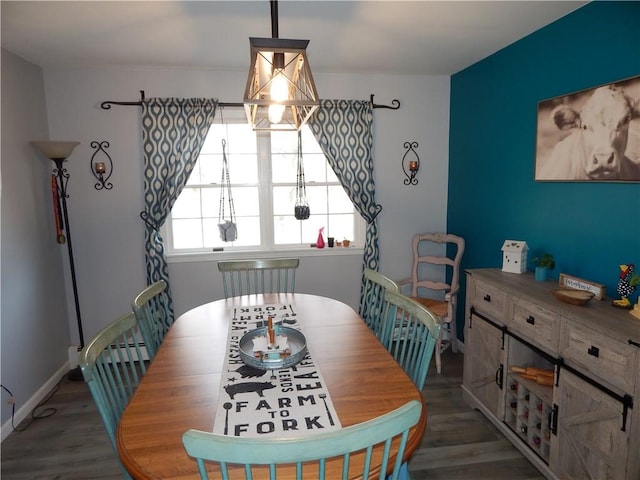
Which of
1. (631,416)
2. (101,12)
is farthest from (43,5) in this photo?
(631,416)

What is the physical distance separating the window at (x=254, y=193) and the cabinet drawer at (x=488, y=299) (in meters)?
1.41

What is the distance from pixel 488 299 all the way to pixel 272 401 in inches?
65.5

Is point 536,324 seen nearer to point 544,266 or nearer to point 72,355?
point 544,266

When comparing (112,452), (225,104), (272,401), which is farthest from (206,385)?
(225,104)

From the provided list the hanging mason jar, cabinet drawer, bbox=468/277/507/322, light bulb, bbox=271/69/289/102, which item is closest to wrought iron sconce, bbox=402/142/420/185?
the hanging mason jar

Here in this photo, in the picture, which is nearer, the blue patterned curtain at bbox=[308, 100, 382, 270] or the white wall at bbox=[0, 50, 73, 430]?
the white wall at bbox=[0, 50, 73, 430]

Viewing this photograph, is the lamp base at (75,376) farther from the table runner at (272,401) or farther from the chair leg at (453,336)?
the chair leg at (453,336)

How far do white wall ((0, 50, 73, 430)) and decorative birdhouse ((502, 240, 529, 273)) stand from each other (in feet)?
10.8

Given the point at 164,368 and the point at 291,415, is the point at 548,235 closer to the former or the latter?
the point at 291,415

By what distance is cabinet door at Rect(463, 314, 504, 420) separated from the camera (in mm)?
2496

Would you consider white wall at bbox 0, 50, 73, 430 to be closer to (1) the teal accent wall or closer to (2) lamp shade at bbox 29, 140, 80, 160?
(2) lamp shade at bbox 29, 140, 80, 160

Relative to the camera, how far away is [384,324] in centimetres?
227

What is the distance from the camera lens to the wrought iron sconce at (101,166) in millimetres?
3379

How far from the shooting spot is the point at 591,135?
2199 millimetres
